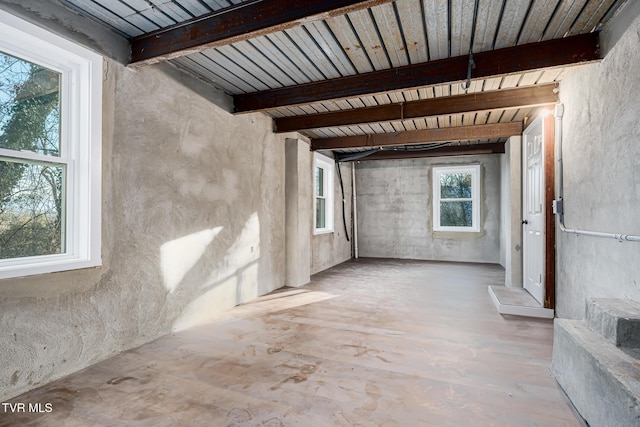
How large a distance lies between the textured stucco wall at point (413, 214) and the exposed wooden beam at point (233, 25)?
6.43 m

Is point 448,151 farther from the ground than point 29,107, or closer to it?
farther from the ground

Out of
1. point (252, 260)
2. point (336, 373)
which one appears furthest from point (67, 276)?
point (252, 260)

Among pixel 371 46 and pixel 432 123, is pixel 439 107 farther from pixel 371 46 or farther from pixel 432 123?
pixel 371 46

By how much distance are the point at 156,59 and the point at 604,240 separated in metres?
3.64

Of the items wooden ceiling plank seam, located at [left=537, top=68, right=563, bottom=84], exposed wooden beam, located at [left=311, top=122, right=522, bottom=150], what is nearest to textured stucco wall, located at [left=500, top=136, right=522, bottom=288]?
exposed wooden beam, located at [left=311, top=122, right=522, bottom=150]

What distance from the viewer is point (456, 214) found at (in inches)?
305

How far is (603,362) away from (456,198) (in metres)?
6.53

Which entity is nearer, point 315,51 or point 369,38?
point 369,38

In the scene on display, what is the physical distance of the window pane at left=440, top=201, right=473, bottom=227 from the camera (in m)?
7.65

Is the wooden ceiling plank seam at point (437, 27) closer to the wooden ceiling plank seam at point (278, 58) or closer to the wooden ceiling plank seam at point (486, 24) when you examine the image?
the wooden ceiling plank seam at point (486, 24)

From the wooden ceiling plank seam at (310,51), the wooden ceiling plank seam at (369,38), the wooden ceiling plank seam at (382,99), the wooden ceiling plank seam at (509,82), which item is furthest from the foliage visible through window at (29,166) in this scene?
the wooden ceiling plank seam at (509,82)

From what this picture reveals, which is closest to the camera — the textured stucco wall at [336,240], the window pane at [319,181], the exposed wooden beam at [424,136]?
the exposed wooden beam at [424,136]

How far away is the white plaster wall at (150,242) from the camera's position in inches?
82.2

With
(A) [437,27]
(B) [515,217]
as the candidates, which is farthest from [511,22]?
(B) [515,217]
